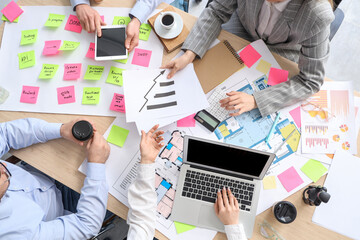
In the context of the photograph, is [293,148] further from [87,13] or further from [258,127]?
[87,13]

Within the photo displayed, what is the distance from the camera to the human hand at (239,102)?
3.34ft

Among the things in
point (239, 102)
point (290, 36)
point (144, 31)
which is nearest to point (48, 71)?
point (144, 31)

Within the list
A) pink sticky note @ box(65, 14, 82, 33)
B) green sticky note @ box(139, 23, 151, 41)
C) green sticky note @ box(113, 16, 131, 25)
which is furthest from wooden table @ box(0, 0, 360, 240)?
pink sticky note @ box(65, 14, 82, 33)

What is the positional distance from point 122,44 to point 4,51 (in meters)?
0.55

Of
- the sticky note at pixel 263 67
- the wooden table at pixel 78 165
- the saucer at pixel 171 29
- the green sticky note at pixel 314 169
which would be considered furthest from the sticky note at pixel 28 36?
the green sticky note at pixel 314 169

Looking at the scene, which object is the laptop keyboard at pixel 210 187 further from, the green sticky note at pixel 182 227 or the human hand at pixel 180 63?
the human hand at pixel 180 63

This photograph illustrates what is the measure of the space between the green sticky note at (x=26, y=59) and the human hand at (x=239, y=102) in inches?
34.0

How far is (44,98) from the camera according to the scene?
1084 millimetres

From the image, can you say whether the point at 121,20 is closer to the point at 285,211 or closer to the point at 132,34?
the point at 132,34

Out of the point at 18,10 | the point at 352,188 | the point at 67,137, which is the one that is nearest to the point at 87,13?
the point at 18,10

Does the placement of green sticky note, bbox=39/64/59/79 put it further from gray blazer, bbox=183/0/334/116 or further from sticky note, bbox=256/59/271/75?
sticky note, bbox=256/59/271/75

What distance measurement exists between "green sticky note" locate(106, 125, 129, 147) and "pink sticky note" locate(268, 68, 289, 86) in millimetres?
654

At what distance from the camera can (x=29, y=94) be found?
42.7 inches

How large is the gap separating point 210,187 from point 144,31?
749mm
